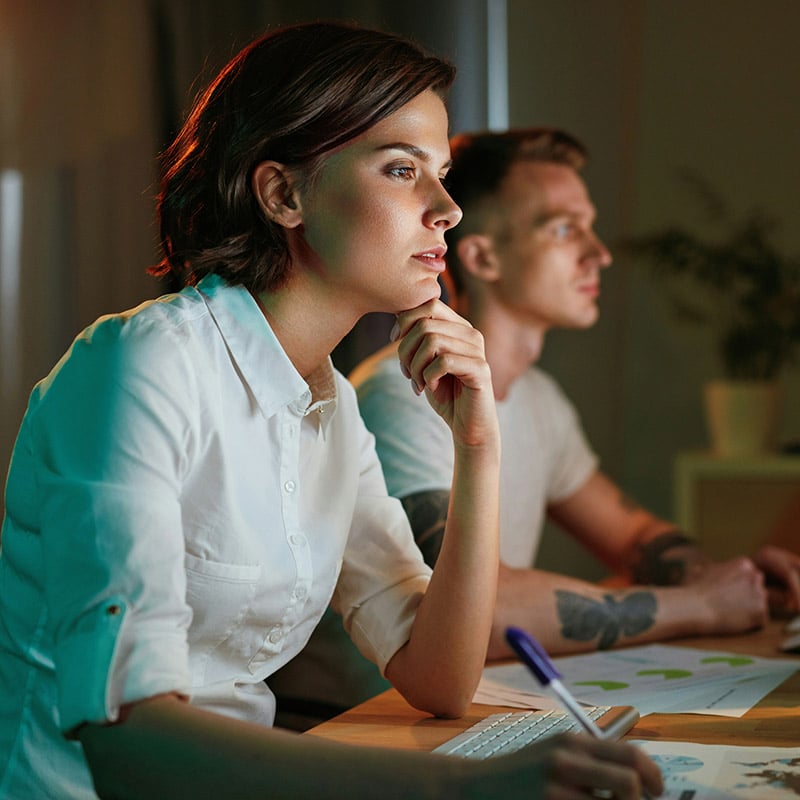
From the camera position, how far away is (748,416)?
2775 mm

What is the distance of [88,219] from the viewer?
2199mm

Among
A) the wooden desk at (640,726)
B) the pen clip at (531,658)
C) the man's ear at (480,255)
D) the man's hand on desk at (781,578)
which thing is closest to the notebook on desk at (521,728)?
the wooden desk at (640,726)

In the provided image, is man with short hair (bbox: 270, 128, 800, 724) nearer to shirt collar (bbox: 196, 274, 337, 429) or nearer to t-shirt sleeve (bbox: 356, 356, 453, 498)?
t-shirt sleeve (bbox: 356, 356, 453, 498)

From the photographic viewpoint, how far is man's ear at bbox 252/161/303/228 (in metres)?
1.05

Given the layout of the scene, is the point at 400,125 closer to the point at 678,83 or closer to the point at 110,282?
the point at 110,282

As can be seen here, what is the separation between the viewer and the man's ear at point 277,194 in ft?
3.46

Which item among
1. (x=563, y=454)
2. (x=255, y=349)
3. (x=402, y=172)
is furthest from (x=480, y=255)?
(x=255, y=349)

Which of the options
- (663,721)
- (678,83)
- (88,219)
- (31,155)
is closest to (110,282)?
(88,219)

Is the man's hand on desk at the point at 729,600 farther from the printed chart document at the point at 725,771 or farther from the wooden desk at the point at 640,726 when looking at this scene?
the printed chart document at the point at 725,771

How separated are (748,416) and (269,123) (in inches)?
80.3

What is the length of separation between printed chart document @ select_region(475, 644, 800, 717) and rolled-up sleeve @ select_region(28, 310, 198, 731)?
1.56 feet

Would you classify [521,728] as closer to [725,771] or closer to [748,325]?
[725,771]

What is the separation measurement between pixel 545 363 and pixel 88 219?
4.78 feet

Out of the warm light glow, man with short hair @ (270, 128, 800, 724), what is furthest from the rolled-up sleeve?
the warm light glow
